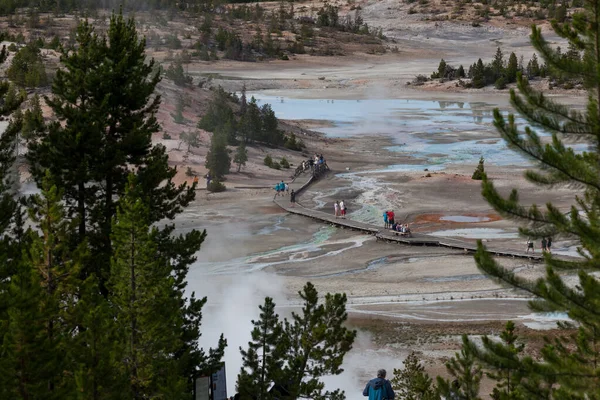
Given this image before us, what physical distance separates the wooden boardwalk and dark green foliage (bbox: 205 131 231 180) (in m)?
4.49

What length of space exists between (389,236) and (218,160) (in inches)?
516

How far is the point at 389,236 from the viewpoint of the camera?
35.1m

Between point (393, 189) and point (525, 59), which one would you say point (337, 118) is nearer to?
point (393, 189)

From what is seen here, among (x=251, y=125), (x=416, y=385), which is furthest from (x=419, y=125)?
(x=416, y=385)

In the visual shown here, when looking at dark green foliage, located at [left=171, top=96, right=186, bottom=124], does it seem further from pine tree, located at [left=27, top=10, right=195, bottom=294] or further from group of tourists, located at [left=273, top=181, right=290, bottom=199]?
pine tree, located at [left=27, top=10, right=195, bottom=294]

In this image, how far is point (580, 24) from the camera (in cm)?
1034

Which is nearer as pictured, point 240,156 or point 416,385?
point 416,385

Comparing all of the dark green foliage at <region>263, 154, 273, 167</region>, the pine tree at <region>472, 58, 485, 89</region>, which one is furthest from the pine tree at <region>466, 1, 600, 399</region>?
the pine tree at <region>472, 58, 485, 89</region>

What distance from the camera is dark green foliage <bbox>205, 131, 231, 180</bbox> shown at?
45.5 metres

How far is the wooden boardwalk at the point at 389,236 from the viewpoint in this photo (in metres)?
31.8

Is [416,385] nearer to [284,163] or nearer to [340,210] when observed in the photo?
[340,210]

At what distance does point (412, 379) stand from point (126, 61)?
23.5 ft

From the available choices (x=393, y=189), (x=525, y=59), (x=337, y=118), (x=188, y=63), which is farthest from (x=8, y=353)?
(x=525, y=59)

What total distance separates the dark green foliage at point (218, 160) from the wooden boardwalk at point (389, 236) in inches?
177
